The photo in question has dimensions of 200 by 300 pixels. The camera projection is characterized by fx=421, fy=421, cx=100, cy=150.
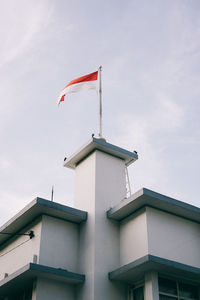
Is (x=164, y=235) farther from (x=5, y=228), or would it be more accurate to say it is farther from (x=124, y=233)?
(x=5, y=228)

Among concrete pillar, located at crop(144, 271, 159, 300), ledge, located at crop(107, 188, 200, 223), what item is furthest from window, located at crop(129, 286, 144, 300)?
ledge, located at crop(107, 188, 200, 223)

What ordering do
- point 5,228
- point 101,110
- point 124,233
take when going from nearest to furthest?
point 124,233, point 5,228, point 101,110

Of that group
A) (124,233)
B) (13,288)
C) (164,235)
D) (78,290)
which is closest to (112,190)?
(124,233)

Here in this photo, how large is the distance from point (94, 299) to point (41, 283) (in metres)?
2.10

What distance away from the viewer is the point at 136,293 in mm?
16281

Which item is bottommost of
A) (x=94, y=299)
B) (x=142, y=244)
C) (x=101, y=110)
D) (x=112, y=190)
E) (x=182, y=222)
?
(x=94, y=299)

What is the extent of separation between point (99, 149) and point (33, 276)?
22.6 ft

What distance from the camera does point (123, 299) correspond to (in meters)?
16.5

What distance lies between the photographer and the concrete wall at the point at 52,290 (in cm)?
1580

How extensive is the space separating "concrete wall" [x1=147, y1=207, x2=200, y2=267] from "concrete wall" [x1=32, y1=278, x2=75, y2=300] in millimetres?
3706

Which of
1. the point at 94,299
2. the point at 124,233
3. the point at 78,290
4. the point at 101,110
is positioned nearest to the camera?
the point at 94,299

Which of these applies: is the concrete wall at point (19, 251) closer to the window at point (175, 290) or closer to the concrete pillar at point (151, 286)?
the concrete pillar at point (151, 286)

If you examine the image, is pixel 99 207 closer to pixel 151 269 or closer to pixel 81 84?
pixel 151 269

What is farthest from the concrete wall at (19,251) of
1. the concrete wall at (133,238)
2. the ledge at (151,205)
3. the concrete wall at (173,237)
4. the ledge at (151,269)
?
the concrete wall at (173,237)
